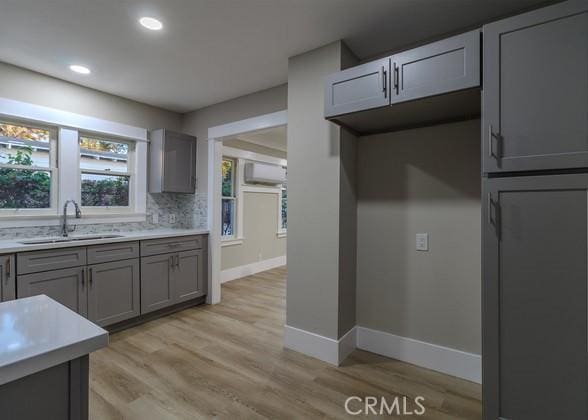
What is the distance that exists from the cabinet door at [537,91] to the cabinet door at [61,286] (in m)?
3.25

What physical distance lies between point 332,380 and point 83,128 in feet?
11.4

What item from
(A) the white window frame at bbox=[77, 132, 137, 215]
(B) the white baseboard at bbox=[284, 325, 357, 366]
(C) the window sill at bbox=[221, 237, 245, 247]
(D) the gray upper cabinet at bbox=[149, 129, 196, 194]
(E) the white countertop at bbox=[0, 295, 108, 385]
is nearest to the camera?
(E) the white countertop at bbox=[0, 295, 108, 385]

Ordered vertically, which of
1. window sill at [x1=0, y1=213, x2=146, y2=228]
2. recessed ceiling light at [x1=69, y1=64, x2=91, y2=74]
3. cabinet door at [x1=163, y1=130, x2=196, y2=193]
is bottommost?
window sill at [x1=0, y1=213, x2=146, y2=228]

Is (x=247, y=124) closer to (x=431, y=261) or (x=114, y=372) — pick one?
(x=431, y=261)

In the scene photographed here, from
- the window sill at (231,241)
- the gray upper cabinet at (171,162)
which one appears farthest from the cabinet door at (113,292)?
the window sill at (231,241)

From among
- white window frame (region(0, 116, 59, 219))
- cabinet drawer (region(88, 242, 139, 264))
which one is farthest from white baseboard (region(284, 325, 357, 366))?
white window frame (region(0, 116, 59, 219))

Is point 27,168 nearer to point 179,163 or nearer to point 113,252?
point 113,252

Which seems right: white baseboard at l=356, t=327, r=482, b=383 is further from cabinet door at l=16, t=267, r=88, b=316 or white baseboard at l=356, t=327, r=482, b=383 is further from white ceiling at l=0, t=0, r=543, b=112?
cabinet door at l=16, t=267, r=88, b=316

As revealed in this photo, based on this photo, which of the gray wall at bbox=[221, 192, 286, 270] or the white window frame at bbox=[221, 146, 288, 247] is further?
the gray wall at bbox=[221, 192, 286, 270]

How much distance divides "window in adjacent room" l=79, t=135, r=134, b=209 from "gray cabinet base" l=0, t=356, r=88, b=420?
3.22m

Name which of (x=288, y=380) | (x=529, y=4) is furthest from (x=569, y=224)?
(x=288, y=380)

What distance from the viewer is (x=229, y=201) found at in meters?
5.43

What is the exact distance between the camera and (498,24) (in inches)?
60.4

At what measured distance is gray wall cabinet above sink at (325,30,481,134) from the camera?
171 centimetres
